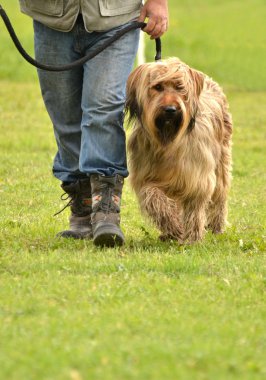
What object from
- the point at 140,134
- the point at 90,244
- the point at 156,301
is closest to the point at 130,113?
the point at 140,134

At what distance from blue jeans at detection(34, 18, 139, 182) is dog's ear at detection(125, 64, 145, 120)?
0.22ft

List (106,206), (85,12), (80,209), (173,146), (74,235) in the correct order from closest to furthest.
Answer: (85,12) < (106,206) < (173,146) < (74,235) < (80,209)

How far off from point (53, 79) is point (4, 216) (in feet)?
5.43

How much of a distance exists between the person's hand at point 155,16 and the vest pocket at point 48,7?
21.7 inches

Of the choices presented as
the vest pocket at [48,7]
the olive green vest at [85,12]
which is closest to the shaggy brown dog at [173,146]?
the olive green vest at [85,12]

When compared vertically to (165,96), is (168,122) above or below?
below

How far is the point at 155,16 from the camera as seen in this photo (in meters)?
6.70

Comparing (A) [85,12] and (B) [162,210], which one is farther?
(B) [162,210]

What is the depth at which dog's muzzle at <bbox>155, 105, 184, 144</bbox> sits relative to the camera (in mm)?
6652

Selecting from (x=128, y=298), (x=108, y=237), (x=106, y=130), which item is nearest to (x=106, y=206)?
(x=108, y=237)

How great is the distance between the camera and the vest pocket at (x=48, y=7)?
21.7 feet

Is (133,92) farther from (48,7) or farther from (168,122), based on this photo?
(48,7)

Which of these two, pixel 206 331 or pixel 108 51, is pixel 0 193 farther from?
pixel 206 331

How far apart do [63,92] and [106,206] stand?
2.71ft
